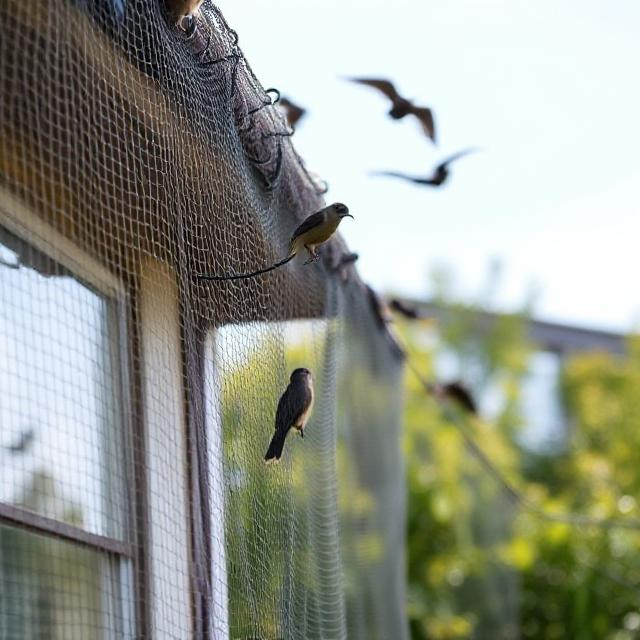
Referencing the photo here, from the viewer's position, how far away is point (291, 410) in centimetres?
305

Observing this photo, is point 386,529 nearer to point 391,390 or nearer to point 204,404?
point 391,390

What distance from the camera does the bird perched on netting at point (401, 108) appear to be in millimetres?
4488

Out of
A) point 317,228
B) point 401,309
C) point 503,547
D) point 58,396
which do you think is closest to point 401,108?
point 317,228

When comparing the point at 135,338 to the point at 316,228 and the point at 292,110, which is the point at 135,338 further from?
the point at 292,110

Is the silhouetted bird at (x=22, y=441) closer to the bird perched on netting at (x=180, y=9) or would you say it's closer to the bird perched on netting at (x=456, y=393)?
the bird perched on netting at (x=180, y=9)

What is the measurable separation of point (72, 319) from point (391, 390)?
296 cm

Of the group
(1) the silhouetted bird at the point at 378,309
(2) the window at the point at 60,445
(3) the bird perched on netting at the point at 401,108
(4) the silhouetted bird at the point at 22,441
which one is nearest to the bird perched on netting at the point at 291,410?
(2) the window at the point at 60,445

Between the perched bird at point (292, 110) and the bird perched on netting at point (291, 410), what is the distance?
1.51 m

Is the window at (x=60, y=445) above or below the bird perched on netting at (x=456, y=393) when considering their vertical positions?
below

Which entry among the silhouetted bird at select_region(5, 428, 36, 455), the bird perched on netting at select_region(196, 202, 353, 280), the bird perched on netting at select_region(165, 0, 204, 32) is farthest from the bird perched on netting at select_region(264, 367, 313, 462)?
the bird perched on netting at select_region(165, 0, 204, 32)

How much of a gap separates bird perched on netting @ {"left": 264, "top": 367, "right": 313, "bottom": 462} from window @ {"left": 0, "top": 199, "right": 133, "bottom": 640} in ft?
1.35

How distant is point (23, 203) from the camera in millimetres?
2643

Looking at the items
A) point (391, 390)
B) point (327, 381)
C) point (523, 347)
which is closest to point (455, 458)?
point (391, 390)

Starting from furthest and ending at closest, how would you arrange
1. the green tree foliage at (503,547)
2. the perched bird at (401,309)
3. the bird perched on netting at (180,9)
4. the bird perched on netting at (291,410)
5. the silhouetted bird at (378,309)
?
the green tree foliage at (503,547) → the perched bird at (401,309) → the silhouetted bird at (378,309) → the bird perched on netting at (291,410) → the bird perched on netting at (180,9)
